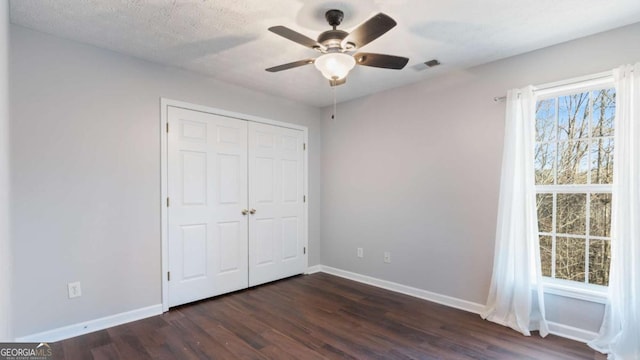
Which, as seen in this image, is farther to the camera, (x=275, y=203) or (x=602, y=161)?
(x=275, y=203)

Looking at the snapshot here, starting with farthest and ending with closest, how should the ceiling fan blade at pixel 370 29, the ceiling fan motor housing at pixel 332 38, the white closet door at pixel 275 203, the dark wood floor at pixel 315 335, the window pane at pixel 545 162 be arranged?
the white closet door at pixel 275 203 < the window pane at pixel 545 162 < the dark wood floor at pixel 315 335 < the ceiling fan motor housing at pixel 332 38 < the ceiling fan blade at pixel 370 29

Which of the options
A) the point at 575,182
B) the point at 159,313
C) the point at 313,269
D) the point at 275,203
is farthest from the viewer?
the point at 313,269

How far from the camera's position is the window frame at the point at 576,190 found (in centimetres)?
244

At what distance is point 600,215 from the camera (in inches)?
98.4

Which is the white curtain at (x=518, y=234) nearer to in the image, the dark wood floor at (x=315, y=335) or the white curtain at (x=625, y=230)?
the dark wood floor at (x=315, y=335)

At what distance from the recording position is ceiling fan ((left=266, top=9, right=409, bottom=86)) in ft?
5.90

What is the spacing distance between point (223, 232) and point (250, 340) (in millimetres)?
1377

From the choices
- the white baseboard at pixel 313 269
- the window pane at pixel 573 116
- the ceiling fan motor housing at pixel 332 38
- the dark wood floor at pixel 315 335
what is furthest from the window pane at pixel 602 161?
the white baseboard at pixel 313 269

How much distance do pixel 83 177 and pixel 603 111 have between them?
4380 millimetres

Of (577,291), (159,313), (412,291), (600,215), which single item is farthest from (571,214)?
(159,313)

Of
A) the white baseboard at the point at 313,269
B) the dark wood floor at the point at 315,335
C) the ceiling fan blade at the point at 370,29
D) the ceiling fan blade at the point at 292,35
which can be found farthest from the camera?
the white baseboard at the point at 313,269

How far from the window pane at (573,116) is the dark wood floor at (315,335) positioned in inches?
67.5

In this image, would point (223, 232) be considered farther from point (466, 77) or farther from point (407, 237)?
point (466, 77)

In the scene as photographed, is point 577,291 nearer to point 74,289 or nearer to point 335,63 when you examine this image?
point 335,63
